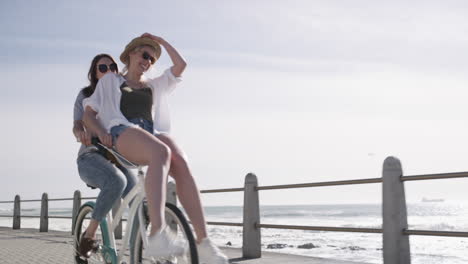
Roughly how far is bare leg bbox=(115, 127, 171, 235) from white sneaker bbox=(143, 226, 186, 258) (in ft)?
0.17

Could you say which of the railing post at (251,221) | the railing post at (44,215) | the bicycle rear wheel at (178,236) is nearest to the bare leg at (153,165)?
the bicycle rear wheel at (178,236)

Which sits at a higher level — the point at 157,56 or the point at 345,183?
the point at 157,56

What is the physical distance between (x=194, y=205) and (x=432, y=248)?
62.6 feet

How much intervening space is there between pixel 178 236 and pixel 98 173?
1.12 meters

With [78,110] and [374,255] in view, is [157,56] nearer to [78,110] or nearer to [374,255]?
[78,110]

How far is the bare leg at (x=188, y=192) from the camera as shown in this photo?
11.3ft

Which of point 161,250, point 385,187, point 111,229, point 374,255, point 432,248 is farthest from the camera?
point 432,248

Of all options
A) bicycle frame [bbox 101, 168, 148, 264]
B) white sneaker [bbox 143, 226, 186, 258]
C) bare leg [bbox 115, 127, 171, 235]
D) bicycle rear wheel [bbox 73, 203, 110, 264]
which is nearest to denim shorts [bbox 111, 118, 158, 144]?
bare leg [bbox 115, 127, 171, 235]

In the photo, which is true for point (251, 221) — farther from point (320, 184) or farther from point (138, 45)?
point (138, 45)

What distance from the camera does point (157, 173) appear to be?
11.1ft

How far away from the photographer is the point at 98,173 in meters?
4.22

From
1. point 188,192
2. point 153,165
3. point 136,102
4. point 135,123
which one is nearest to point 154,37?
point 136,102

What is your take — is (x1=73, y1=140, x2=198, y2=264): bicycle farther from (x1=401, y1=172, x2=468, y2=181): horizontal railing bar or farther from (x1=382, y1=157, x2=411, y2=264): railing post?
(x1=401, y1=172, x2=468, y2=181): horizontal railing bar

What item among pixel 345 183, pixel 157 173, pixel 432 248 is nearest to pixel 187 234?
pixel 157 173
